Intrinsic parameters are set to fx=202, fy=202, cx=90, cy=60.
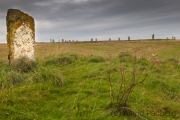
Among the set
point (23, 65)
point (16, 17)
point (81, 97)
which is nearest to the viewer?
point (81, 97)

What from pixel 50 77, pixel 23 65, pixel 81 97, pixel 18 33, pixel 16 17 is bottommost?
pixel 81 97

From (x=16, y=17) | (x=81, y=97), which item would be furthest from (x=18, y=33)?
(x=81, y=97)

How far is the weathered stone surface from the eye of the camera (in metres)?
8.19

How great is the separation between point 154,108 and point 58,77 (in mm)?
2880

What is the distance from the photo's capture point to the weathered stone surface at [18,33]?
26.9 ft

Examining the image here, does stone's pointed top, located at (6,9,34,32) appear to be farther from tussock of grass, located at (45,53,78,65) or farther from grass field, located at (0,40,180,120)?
tussock of grass, located at (45,53,78,65)

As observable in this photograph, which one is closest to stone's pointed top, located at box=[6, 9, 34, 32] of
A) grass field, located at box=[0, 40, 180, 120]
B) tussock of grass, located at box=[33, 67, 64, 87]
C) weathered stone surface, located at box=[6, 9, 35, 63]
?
weathered stone surface, located at box=[6, 9, 35, 63]

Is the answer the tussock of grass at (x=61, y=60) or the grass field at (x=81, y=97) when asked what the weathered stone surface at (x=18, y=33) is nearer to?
the grass field at (x=81, y=97)

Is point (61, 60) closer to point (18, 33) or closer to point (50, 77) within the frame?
point (18, 33)

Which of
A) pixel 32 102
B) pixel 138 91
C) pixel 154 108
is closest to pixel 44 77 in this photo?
pixel 32 102

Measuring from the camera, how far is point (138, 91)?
17.6 ft

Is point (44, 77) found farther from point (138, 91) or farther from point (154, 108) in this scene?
point (154, 108)

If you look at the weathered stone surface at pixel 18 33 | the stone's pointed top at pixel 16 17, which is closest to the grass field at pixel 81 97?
the weathered stone surface at pixel 18 33

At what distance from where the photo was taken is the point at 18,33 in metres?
8.29
